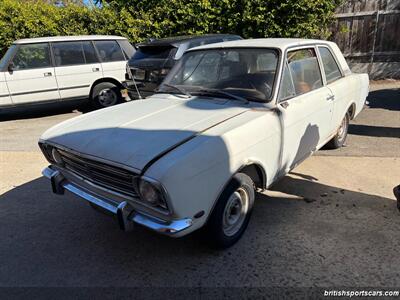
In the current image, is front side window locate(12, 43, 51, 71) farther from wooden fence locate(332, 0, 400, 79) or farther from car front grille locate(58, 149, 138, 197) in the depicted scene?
Result: wooden fence locate(332, 0, 400, 79)

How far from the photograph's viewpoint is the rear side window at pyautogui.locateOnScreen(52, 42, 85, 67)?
8.38 metres

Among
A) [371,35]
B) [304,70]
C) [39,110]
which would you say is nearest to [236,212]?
[304,70]

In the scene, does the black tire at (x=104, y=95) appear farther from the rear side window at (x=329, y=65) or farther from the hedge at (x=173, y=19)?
the rear side window at (x=329, y=65)

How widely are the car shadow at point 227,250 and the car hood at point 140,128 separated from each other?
1.02 m

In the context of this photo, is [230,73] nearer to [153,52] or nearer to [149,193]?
[149,193]

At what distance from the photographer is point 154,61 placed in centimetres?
729

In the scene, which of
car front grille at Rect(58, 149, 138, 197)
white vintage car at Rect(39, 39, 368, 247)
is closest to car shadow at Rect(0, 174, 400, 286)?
white vintage car at Rect(39, 39, 368, 247)

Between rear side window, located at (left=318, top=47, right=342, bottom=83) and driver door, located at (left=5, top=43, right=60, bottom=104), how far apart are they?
20.5 feet

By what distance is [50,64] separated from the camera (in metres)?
8.30

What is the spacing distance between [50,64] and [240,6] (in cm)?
556

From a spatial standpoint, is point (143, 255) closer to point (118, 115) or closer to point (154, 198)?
point (154, 198)

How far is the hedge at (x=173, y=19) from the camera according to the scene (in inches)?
399

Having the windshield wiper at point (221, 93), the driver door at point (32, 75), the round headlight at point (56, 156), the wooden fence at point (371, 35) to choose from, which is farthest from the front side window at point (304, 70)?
the wooden fence at point (371, 35)

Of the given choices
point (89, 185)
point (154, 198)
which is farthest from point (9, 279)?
Result: point (154, 198)
